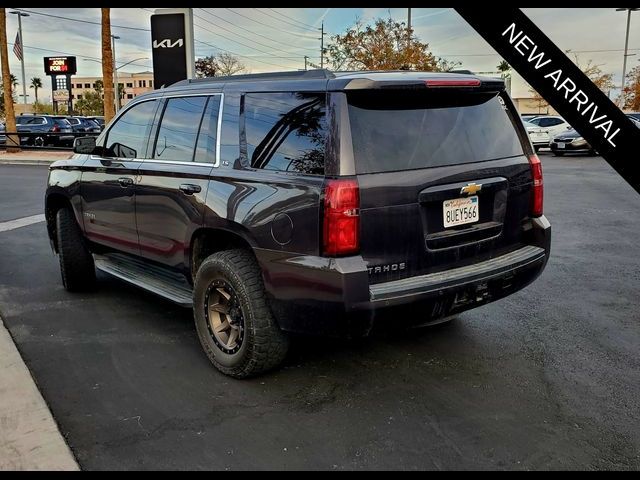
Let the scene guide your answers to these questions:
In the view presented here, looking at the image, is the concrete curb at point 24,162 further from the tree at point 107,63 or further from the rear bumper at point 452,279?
the rear bumper at point 452,279

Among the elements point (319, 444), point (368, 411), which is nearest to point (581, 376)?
point (368, 411)

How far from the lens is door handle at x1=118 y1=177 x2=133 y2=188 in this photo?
4633 millimetres

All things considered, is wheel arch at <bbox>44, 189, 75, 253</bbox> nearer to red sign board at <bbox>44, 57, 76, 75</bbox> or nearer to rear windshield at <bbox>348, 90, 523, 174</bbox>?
rear windshield at <bbox>348, 90, 523, 174</bbox>

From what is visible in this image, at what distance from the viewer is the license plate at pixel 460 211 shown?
3424mm

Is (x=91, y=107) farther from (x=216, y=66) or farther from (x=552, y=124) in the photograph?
(x=552, y=124)

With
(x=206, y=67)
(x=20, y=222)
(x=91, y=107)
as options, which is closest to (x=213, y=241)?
(x=20, y=222)

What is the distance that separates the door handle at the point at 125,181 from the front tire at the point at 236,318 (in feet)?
4.01

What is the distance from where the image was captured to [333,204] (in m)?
3.06

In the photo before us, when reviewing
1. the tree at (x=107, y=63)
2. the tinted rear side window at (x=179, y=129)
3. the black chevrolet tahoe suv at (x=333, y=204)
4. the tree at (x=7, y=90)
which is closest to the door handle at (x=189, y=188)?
the black chevrolet tahoe suv at (x=333, y=204)

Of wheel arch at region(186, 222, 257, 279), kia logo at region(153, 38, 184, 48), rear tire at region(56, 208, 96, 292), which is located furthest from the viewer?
kia logo at region(153, 38, 184, 48)

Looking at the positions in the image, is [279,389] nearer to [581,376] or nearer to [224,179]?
[224,179]

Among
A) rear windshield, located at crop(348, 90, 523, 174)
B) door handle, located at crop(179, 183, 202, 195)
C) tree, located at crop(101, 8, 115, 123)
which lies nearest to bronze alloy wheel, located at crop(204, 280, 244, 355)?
door handle, located at crop(179, 183, 202, 195)

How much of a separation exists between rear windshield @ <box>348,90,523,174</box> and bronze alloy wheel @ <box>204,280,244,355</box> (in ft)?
4.16

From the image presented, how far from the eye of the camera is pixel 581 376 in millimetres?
3715
